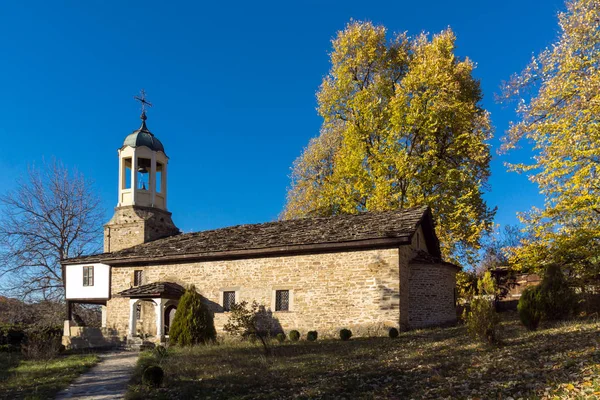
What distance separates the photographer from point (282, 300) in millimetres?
18594

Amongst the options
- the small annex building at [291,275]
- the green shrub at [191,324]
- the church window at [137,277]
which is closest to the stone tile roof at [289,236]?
the small annex building at [291,275]

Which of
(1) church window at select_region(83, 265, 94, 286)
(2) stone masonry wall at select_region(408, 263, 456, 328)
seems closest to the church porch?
(1) church window at select_region(83, 265, 94, 286)

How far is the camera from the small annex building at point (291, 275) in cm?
1700

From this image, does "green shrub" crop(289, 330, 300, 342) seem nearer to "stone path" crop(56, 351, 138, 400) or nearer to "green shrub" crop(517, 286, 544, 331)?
"stone path" crop(56, 351, 138, 400)

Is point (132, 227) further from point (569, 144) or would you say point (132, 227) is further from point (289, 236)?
point (569, 144)

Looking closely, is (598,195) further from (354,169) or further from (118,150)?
(118,150)

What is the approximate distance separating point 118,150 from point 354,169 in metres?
12.9

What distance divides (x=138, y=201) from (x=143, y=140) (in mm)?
3333

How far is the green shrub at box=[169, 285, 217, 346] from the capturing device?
17.1 m

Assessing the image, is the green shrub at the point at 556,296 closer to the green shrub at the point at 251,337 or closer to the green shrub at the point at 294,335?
the green shrub at the point at 294,335

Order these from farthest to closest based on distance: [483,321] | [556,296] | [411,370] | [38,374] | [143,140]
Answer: [143,140] → [556,296] → [38,374] → [483,321] → [411,370]

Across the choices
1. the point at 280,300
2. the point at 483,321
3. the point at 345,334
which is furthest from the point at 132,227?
the point at 483,321

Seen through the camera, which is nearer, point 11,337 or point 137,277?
point 11,337

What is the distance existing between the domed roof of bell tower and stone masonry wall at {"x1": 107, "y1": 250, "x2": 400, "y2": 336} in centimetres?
862
